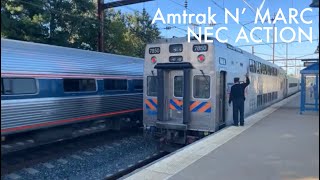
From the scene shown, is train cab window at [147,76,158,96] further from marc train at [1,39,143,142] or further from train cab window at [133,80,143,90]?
train cab window at [133,80,143,90]

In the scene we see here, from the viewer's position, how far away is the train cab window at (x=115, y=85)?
13.3 meters

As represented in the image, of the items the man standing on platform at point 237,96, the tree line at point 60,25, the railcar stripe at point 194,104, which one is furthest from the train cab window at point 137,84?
the tree line at point 60,25

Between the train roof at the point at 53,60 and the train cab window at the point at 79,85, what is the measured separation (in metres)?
0.28

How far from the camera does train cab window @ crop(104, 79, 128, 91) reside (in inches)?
525

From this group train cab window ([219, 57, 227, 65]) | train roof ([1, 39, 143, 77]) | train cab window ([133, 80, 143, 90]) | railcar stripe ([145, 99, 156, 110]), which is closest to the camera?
train roof ([1, 39, 143, 77])

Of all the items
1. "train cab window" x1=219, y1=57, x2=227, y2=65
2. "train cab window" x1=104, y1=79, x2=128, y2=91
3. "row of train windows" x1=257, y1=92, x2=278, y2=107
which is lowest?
"row of train windows" x1=257, y1=92, x2=278, y2=107

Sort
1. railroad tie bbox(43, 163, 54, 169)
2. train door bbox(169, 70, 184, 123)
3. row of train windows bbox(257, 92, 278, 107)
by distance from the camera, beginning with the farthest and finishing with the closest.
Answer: row of train windows bbox(257, 92, 278, 107)
train door bbox(169, 70, 184, 123)
railroad tie bbox(43, 163, 54, 169)

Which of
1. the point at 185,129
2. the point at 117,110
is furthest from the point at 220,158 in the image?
the point at 117,110

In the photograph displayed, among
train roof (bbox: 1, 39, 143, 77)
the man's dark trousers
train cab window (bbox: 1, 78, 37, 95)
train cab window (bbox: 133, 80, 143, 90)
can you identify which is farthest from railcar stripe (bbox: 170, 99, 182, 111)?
train cab window (bbox: 133, 80, 143, 90)

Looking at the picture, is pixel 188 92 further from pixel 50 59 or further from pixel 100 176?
pixel 50 59

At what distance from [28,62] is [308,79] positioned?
485 inches

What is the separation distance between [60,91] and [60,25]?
32.9ft

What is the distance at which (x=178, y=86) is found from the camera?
10461 mm

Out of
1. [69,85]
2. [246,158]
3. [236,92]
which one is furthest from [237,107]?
[69,85]
